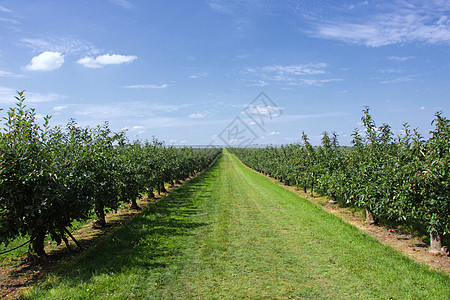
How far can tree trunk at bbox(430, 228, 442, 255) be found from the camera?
7.12 meters

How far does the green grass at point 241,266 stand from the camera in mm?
5160

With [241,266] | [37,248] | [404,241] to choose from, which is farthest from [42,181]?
[404,241]

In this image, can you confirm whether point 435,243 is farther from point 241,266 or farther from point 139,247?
point 139,247

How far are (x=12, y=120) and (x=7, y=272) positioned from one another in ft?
11.7

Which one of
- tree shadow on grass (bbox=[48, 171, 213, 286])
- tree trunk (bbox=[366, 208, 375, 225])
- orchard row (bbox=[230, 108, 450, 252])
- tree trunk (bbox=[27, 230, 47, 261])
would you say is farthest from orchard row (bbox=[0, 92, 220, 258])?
tree trunk (bbox=[366, 208, 375, 225])

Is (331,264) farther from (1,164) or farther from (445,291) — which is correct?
(1,164)

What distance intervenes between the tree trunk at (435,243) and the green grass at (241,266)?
1.06 metres

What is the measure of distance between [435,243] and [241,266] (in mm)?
5485

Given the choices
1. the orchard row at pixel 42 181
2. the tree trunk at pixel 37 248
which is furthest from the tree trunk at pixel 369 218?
the tree trunk at pixel 37 248

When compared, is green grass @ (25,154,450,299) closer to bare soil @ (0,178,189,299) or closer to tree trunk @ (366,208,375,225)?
bare soil @ (0,178,189,299)

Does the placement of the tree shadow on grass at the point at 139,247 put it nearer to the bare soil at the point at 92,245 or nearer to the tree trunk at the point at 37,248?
the bare soil at the point at 92,245

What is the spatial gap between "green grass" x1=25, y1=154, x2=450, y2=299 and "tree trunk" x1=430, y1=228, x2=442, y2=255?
106cm

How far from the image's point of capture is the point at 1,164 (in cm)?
546

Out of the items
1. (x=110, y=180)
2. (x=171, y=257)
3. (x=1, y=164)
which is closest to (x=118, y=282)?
(x=171, y=257)
